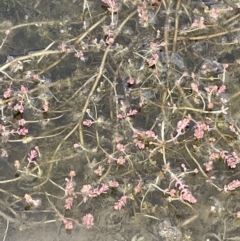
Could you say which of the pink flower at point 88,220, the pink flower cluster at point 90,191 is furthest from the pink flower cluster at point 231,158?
the pink flower at point 88,220

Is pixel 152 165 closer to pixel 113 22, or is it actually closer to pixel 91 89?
pixel 91 89

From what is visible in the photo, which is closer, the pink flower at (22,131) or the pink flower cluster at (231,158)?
the pink flower cluster at (231,158)

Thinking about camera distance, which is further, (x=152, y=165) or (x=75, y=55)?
(x=75, y=55)

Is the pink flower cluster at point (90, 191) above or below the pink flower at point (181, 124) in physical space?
below

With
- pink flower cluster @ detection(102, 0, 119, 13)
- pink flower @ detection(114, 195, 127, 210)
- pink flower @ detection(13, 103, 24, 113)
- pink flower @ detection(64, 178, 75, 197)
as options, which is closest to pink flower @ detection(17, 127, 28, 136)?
pink flower @ detection(13, 103, 24, 113)

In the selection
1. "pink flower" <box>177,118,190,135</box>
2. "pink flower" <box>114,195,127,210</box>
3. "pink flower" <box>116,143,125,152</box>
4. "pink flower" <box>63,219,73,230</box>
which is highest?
"pink flower" <box>177,118,190,135</box>

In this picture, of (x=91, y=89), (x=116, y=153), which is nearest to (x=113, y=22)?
(x=91, y=89)

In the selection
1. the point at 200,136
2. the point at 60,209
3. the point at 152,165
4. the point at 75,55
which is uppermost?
the point at 75,55

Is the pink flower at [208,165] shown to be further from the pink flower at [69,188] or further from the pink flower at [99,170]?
the pink flower at [69,188]

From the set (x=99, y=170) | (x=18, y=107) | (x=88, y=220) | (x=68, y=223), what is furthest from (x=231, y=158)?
(x=18, y=107)

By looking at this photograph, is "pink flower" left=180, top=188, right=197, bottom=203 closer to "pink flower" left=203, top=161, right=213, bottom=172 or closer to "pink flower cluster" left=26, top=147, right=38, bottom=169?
"pink flower" left=203, top=161, right=213, bottom=172

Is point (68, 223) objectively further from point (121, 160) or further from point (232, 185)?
point (232, 185)
